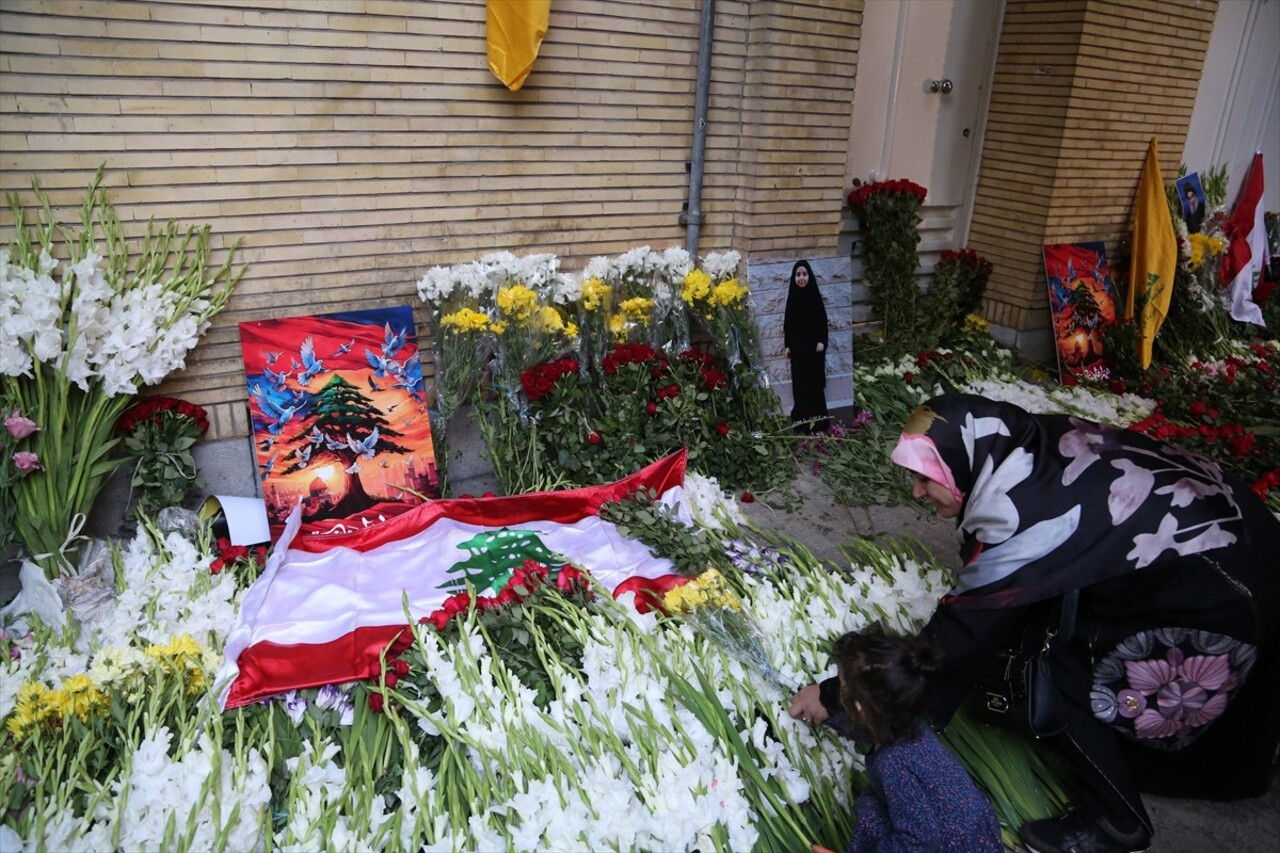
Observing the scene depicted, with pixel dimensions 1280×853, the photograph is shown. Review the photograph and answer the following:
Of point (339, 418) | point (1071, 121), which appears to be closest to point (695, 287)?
point (339, 418)

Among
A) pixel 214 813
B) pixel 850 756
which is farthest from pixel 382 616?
pixel 850 756

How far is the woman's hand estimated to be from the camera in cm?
215

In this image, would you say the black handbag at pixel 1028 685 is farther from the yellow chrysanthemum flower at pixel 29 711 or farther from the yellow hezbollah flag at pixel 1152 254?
the yellow hezbollah flag at pixel 1152 254

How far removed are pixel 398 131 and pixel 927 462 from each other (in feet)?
8.61

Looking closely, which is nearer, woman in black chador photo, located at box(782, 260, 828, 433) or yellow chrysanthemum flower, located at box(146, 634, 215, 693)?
yellow chrysanthemum flower, located at box(146, 634, 215, 693)

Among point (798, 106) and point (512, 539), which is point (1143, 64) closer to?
point (798, 106)

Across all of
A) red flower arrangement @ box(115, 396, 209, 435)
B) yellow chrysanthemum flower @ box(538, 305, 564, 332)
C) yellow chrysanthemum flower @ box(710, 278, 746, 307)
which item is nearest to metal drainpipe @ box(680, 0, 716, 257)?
yellow chrysanthemum flower @ box(710, 278, 746, 307)

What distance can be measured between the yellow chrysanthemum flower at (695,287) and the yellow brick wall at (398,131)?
0.37 meters

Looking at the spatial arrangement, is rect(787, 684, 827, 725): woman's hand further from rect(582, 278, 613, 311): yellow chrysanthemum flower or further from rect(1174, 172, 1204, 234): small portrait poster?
rect(1174, 172, 1204, 234): small portrait poster

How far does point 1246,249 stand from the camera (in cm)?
727

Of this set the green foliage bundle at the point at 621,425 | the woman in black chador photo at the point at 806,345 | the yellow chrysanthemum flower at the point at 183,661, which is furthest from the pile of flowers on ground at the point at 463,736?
the woman in black chador photo at the point at 806,345

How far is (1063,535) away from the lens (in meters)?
2.04

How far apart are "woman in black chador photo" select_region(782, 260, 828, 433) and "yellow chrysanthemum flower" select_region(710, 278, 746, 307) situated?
46 centimetres

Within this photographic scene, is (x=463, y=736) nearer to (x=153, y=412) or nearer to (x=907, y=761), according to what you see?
(x=907, y=761)
